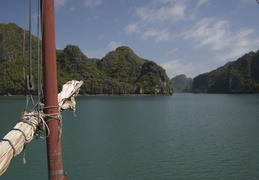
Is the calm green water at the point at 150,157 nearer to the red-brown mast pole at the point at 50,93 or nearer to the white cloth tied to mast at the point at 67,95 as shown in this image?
the white cloth tied to mast at the point at 67,95

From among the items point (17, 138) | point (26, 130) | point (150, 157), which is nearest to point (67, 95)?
point (26, 130)

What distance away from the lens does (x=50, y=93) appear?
178 inches

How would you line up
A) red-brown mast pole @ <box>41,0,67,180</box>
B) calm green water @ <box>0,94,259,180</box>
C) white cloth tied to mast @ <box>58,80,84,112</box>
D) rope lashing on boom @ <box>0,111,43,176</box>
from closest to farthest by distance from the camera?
1. rope lashing on boom @ <box>0,111,43,176</box>
2. red-brown mast pole @ <box>41,0,67,180</box>
3. white cloth tied to mast @ <box>58,80,84,112</box>
4. calm green water @ <box>0,94,259,180</box>

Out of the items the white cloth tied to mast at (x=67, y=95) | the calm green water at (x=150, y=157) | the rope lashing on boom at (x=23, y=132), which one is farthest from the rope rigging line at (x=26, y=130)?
the calm green water at (x=150, y=157)

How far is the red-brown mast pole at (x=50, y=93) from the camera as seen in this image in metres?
4.45

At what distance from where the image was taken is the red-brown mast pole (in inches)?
175

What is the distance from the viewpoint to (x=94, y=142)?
2452 centimetres

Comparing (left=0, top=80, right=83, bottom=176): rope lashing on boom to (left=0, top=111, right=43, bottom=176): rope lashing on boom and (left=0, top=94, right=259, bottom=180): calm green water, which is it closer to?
(left=0, top=111, right=43, bottom=176): rope lashing on boom

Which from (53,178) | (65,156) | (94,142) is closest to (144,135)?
(94,142)

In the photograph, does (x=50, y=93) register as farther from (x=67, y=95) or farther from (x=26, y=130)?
(x=67, y=95)

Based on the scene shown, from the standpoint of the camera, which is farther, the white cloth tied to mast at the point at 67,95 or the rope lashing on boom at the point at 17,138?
the white cloth tied to mast at the point at 67,95

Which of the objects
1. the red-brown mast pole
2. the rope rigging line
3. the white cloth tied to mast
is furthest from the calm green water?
the rope rigging line

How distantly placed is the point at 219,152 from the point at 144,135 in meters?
10.5

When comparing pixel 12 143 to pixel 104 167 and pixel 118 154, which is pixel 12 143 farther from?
pixel 118 154
